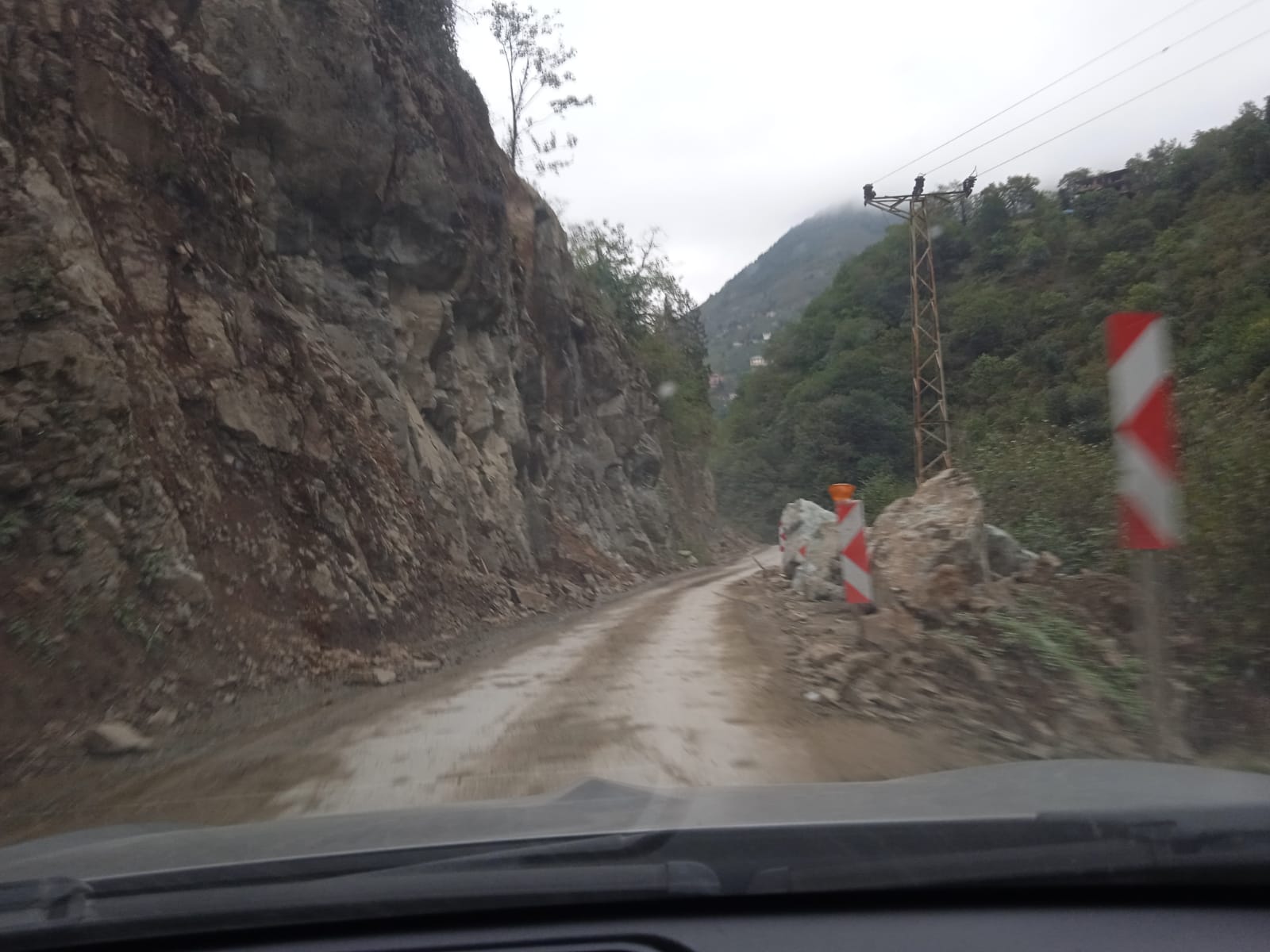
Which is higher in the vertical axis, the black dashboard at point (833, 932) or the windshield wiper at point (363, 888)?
the windshield wiper at point (363, 888)

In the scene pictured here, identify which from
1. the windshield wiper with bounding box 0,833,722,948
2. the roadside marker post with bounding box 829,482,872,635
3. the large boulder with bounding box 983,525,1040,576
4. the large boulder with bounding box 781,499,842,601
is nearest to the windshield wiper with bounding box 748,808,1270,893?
the windshield wiper with bounding box 0,833,722,948

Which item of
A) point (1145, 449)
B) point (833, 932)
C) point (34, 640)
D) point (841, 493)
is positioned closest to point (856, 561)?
point (841, 493)

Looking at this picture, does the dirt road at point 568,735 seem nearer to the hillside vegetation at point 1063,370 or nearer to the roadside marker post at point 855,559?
the roadside marker post at point 855,559

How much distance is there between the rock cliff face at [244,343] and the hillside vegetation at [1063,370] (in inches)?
334

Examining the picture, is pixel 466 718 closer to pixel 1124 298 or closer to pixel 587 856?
pixel 587 856

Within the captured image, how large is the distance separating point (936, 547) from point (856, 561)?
1.67 m

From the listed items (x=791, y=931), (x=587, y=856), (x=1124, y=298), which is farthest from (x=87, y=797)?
(x=1124, y=298)

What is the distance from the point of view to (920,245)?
3550 centimetres

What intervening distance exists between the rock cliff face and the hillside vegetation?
334 inches

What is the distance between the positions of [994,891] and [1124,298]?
877 inches

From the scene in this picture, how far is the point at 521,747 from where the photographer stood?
22.8 ft

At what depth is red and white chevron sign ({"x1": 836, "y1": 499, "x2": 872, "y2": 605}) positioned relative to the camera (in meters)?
11.0

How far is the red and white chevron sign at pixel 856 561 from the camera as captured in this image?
11.0 metres

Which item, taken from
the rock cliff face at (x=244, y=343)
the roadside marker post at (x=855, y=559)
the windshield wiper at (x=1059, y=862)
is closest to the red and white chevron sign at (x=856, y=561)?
the roadside marker post at (x=855, y=559)
